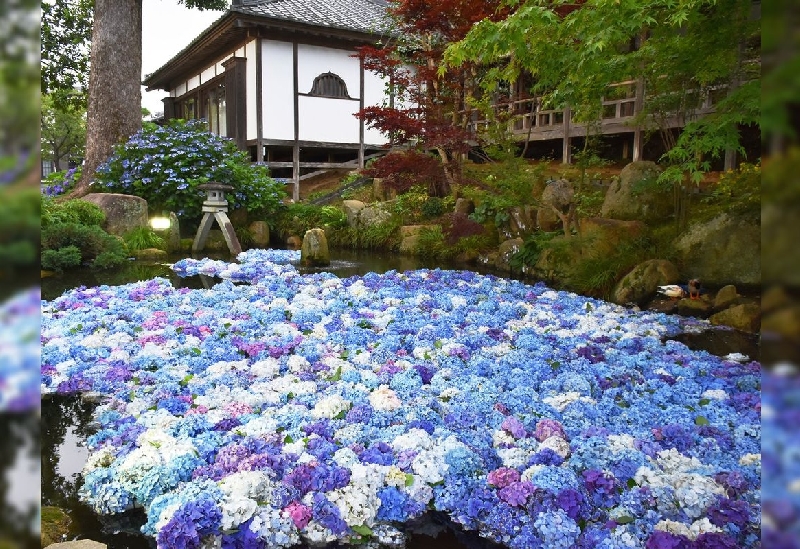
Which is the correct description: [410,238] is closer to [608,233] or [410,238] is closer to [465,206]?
[465,206]

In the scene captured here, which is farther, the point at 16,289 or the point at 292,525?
Result: the point at 292,525

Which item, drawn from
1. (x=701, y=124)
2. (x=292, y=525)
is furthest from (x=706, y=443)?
(x=701, y=124)

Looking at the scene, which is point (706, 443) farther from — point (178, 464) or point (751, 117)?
point (178, 464)

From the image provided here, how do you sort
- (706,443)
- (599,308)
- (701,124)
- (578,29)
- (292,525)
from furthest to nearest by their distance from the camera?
(599,308)
(701,124)
(578,29)
(706,443)
(292,525)

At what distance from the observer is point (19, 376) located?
59 centimetres

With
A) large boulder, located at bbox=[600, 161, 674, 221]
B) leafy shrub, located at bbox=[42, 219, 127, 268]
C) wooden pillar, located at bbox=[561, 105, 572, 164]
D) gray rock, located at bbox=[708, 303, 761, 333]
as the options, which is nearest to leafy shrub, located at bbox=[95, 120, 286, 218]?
leafy shrub, located at bbox=[42, 219, 127, 268]

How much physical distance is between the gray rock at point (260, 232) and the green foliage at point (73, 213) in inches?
122

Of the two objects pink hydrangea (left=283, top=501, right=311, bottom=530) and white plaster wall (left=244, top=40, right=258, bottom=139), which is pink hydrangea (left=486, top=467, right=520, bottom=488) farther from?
white plaster wall (left=244, top=40, right=258, bottom=139)

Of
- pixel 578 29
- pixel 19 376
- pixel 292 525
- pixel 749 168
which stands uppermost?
pixel 578 29

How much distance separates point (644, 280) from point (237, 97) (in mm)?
11676

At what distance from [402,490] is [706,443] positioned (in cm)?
165

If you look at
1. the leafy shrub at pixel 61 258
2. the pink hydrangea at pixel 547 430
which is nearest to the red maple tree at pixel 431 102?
the leafy shrub at pixel 61 258

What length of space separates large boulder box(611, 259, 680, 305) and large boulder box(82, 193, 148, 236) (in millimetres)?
8520

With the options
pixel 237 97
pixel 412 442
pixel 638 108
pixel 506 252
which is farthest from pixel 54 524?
pixel 237 97
